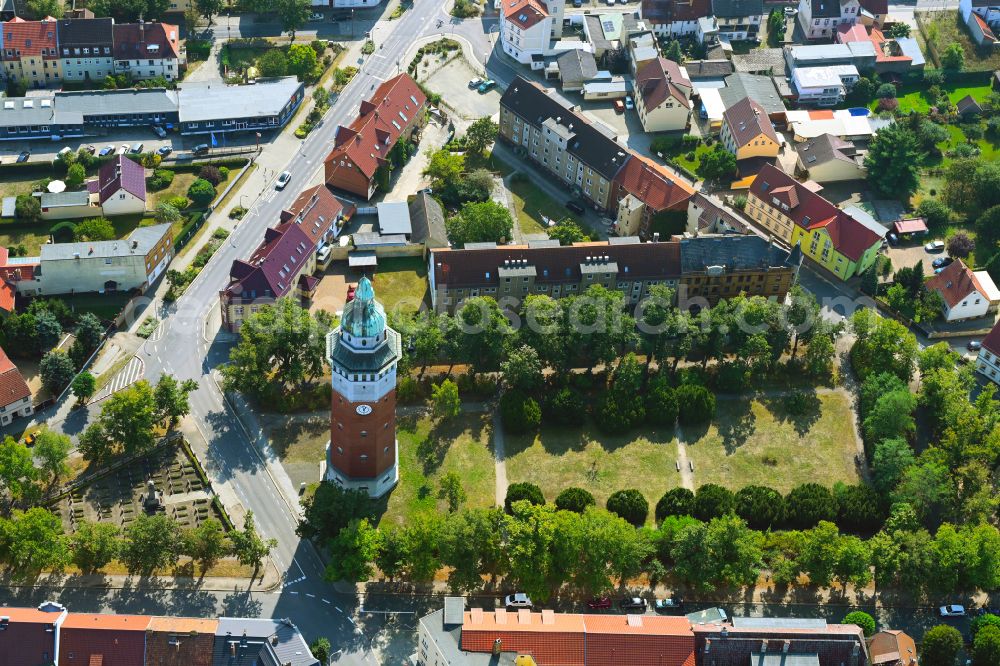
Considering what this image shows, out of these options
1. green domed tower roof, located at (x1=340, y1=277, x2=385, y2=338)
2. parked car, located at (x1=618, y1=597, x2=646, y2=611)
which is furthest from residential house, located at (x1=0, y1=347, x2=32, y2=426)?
parked car, located at (x1=618, y1=597, x2=646, y2=611)

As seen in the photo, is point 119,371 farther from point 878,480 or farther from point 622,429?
point 878,480

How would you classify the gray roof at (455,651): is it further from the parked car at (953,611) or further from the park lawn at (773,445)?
the parked car at (953,611)

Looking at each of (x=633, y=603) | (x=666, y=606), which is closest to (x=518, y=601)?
(x=633, y=603)

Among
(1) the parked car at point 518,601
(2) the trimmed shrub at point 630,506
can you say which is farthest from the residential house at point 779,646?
(2) the trimmed shrub at point 630,506

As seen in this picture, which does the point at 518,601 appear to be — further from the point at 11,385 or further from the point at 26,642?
the point at 11,385

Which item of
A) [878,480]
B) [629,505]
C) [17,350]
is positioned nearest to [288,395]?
[17,350]

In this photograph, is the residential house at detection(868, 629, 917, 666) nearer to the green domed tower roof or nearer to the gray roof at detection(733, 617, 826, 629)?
the gray roof at detection(733, 617, 826, 629)
